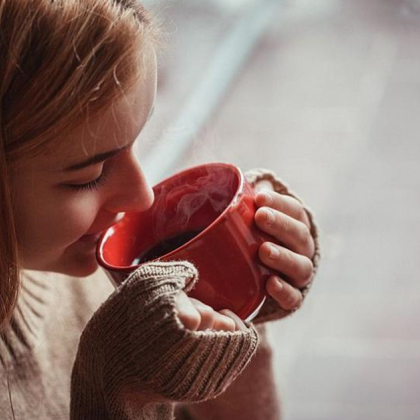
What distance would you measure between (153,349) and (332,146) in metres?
1.39

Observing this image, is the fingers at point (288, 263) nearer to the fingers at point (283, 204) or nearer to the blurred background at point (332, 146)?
the fingers at point (283, 204)

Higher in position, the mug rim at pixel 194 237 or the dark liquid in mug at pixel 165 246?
the mug rim at pixel 194 237

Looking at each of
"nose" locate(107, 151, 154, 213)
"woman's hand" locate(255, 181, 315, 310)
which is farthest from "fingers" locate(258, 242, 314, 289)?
"nose" locate(107, 151, 154, 213)

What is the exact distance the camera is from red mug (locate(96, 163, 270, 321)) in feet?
2.34

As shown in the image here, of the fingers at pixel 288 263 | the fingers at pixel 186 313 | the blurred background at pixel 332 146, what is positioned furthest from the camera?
the blurred background at pixel 332 146

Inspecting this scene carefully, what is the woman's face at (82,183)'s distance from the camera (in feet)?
2.23

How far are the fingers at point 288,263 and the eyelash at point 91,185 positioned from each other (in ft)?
0.52

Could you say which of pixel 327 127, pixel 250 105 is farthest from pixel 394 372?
pixel 250 105

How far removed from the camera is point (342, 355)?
60.3 inches

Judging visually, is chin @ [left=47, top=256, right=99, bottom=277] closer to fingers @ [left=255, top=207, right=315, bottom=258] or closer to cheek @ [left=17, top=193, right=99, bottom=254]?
cheek @ [left=17, top=193, right=99, bottom=254]

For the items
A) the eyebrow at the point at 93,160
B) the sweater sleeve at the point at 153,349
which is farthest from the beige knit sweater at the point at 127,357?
the eyebrow at the point at 93,160

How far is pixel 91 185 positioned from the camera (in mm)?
722

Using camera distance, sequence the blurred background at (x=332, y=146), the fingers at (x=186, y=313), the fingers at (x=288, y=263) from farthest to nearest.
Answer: the blurred background at (x=332, y=146), the fingers at (x=288, y=263), the fingers at (x=186, y=313)

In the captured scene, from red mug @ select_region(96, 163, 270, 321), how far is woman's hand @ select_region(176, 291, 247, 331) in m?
0.02
